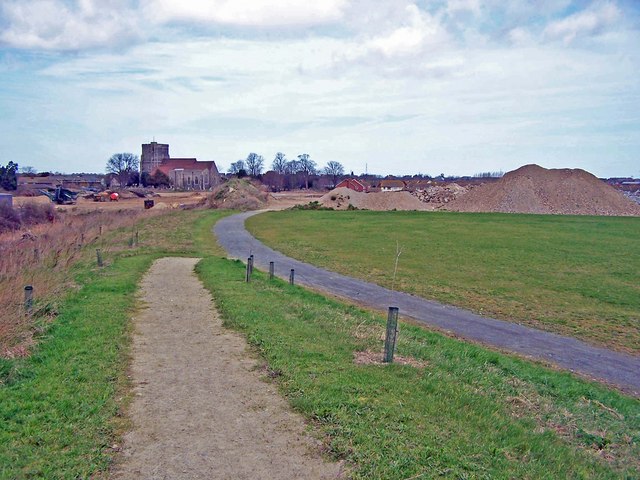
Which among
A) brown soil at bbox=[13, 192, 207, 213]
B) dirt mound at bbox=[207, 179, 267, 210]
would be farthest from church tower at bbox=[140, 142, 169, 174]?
dirt mound at bbox=[207, 179, 267, 210]

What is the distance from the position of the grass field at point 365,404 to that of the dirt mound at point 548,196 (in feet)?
235

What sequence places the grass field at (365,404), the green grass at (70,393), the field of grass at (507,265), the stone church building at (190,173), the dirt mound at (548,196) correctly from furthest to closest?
the stone church building at (190,173) → the dirt mound at (548,196) → the field of grass at (507,265) → the grass field at (365,404) → the green grass at (70,393)

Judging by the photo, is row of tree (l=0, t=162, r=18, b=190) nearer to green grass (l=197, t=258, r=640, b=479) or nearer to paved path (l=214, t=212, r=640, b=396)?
paved path (l=214, t=212, r=640, b=396)

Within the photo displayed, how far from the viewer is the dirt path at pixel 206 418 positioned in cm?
545

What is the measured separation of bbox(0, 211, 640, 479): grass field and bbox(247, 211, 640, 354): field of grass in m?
6.13

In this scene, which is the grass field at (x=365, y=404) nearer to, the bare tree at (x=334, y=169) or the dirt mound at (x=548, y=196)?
the dirt mound at (x=548, y=196)

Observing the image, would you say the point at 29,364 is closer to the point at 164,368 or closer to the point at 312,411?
the point at 164,368

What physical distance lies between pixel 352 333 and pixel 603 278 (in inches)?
689

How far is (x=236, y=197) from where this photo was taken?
78.8 meters

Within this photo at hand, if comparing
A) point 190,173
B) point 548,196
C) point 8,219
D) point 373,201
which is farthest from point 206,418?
point 190,173

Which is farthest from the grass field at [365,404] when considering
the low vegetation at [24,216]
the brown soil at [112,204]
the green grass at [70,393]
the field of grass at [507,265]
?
the brown soil at [112,204]

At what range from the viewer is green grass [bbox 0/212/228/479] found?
5379 millimetres

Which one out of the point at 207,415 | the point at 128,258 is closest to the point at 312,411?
the point at 207,415

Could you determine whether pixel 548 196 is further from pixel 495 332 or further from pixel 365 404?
pixel 365 404
